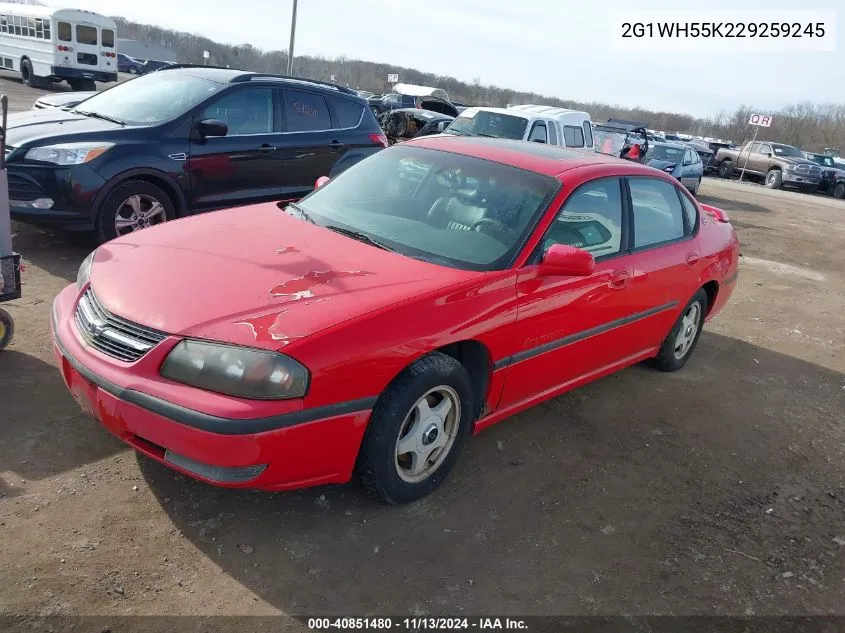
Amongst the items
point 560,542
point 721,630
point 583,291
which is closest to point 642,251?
point 583,291

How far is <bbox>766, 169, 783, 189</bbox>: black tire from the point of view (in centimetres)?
2581

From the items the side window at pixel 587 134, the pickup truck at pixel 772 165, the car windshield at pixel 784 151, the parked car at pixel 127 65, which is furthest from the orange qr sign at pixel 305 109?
the parked car at pixel 127 65

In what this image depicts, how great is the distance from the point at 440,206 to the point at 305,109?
3.89 meters

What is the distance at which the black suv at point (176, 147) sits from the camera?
5473mm

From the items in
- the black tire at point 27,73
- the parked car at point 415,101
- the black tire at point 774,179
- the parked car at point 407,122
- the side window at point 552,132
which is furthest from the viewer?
the black tire at point 774,179

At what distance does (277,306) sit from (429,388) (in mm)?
730

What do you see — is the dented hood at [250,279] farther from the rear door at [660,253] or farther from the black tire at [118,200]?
the black tire at [118,200]

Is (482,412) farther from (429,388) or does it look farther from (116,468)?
(116,468)

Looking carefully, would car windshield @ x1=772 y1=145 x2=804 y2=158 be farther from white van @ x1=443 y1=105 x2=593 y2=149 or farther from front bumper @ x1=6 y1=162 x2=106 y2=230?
front bumper @ x1=6 y1=162 x2=106 y2=230

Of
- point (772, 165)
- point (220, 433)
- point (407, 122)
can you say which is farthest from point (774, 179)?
point (220, 433)

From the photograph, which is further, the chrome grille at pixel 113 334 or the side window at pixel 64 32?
the side window at pixel 64 32

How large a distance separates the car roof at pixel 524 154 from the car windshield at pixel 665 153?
14409 mm

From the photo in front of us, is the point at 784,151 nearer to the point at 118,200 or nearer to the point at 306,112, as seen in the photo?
the point at 306,112

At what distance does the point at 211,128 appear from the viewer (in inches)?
234
